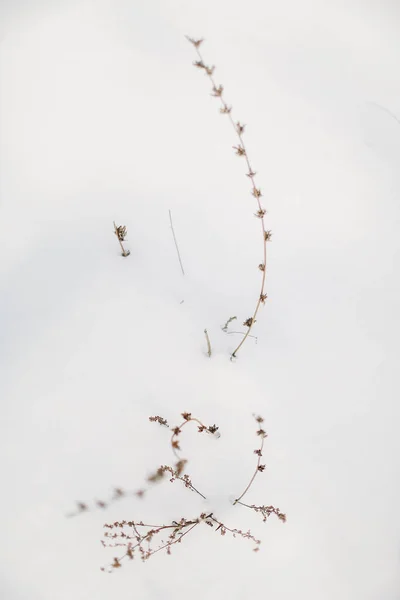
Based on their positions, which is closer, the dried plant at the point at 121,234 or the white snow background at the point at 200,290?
the white snow background at the point at 200,290

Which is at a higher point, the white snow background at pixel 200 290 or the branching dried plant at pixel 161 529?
the white snow background at pixel 200 290

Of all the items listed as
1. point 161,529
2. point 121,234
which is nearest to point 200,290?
point 121,234

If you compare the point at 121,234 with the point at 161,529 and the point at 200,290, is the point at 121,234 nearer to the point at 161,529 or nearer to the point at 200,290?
the point at 200,290

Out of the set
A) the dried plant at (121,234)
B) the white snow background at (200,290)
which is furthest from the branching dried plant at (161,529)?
the dried plant at (121,234)

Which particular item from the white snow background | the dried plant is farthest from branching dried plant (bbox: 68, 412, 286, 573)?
the dried plant

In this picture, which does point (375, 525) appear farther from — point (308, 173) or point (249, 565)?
point (308, 173)

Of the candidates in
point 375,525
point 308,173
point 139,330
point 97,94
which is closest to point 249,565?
point 375,525

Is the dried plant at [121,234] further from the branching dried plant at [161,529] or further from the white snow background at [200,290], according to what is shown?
the branching dried plant at [161,529]

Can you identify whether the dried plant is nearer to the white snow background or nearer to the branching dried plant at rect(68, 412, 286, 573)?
the white snow background
